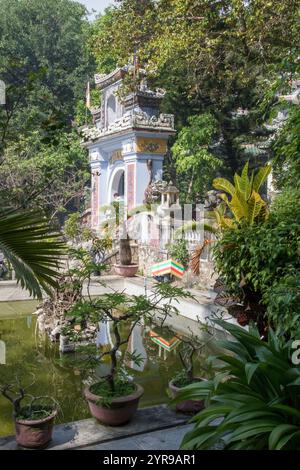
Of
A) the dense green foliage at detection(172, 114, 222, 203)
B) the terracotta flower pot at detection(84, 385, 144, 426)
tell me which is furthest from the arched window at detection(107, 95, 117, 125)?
the terracotta flower pot at detection(84, 385, 144, 426)

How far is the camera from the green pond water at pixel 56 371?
5285mm

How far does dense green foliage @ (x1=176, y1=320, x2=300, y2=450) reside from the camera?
284cm

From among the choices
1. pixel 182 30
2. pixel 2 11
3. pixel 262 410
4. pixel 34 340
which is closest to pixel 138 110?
pixel 182 30

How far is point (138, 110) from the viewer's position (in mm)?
16047

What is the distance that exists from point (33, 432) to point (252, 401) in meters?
1.73

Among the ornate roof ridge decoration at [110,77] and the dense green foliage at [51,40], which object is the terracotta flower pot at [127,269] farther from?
the dense green foliage at [51,40]

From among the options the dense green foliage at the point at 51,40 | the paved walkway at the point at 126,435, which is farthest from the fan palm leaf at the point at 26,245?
the dense green foliage at the point at 51,40

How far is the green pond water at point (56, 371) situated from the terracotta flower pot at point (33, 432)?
61cm

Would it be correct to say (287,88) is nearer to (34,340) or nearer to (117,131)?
(34,340)

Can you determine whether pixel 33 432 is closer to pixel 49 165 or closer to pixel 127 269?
pixel 127 269

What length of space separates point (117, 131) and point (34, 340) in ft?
33.5

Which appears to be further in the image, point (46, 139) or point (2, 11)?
point (2, 11)

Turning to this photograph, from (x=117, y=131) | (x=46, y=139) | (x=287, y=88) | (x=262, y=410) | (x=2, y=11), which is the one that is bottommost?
(x=262, y=410)
